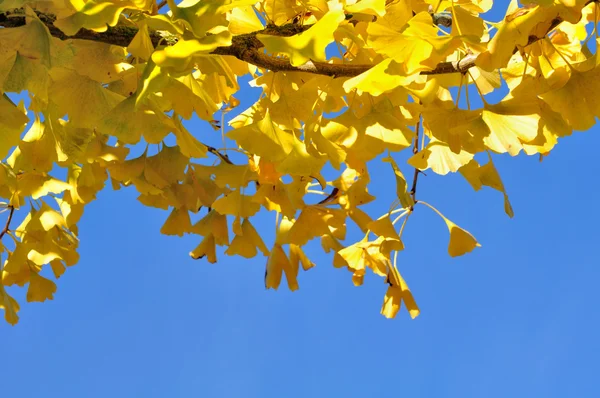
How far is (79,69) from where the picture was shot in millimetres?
1057

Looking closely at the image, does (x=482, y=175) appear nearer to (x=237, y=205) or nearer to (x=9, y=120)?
(x=237, y=205)

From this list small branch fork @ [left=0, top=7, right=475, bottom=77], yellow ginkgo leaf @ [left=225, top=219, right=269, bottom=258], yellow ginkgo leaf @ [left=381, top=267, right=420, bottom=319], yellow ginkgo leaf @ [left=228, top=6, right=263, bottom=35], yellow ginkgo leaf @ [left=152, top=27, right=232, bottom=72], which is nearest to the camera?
yellow ginkgo leaf @ [left=152, top=27, right=232, bottom=72]

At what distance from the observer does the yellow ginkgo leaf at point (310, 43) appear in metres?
0.78

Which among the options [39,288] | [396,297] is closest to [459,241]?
[396,297]

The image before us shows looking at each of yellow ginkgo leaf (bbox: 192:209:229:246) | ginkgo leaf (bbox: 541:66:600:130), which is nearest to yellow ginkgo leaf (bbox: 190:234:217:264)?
yellow ginkgo leaf (bbox: 192:209:229:246)

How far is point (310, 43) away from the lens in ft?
2.56

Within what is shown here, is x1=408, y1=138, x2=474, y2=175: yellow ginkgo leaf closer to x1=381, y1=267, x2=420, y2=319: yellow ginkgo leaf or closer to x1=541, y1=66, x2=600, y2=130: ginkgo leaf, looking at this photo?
x1=541, y1=66, x2=600, y2=130: ginkgo leaf

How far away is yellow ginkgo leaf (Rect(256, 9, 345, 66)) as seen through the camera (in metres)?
0.78

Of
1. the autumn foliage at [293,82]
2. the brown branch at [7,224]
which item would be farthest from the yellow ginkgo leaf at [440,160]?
the brown branch at [7,224]

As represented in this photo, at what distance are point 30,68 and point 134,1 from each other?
0.18m

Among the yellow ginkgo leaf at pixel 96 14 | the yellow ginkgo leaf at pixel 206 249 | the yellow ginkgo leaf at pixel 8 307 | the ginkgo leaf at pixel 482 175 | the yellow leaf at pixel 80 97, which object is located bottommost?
the ginkgo leaf at pixel 482 175

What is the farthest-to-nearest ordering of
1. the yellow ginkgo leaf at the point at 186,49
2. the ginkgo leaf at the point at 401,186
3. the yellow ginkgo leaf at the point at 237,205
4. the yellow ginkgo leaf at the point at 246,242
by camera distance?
the yellow ginkgo leaf at the point at 246,242 < the yellow ginkgo leaf at the point at 237,205 < the ginkgo leaf at the point at 401,186 < the yellow ginkgo leaf at the point at 186,49

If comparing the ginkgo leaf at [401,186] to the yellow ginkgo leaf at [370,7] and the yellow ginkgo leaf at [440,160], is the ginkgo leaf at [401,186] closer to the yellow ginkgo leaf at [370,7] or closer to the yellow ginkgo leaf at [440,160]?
the yellow ginkgo leaf at [440,160]

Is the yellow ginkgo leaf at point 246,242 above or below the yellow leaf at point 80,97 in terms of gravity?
above
